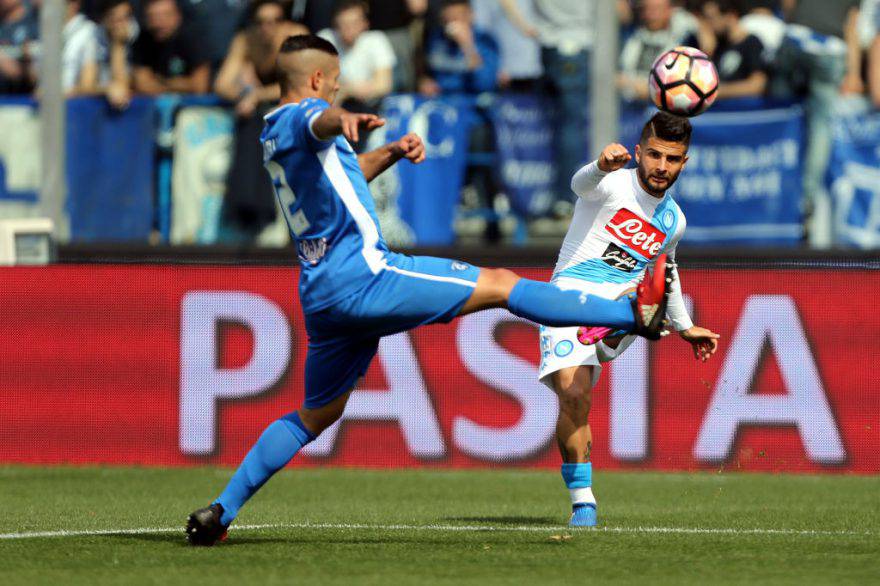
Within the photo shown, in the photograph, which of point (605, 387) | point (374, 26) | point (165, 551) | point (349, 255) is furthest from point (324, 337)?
point (374, 26)

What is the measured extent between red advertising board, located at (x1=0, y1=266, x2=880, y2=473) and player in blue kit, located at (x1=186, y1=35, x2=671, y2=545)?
4.32 metres

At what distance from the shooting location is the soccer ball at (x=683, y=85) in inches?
332

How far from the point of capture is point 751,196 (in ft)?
42.7

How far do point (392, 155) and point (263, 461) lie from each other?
1404 mm

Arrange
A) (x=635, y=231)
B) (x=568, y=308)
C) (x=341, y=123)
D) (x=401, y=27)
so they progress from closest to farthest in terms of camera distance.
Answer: (x=341, y=123) < (x=568, y=308) < (x=635, y=231) < (x=401, y=27)

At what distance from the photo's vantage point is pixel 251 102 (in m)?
13.7

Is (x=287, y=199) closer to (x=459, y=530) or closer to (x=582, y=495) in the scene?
(x=459, y=530)

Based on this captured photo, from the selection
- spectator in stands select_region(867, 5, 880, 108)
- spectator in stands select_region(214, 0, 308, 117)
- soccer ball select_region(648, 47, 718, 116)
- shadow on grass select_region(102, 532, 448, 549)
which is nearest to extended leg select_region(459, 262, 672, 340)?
shadow on grass select_region(102, 532, 448, 549)

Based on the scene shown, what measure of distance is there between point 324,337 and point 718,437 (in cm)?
487

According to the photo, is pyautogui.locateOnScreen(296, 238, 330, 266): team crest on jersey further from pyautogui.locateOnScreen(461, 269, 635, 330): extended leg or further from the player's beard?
the player's beard

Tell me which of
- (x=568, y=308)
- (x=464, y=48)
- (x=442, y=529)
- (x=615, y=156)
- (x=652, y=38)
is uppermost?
(x=615, y=156)

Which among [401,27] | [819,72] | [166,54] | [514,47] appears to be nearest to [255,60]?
[166,54]

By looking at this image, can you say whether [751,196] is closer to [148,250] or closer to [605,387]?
[605,387]

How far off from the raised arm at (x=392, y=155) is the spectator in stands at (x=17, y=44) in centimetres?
815
